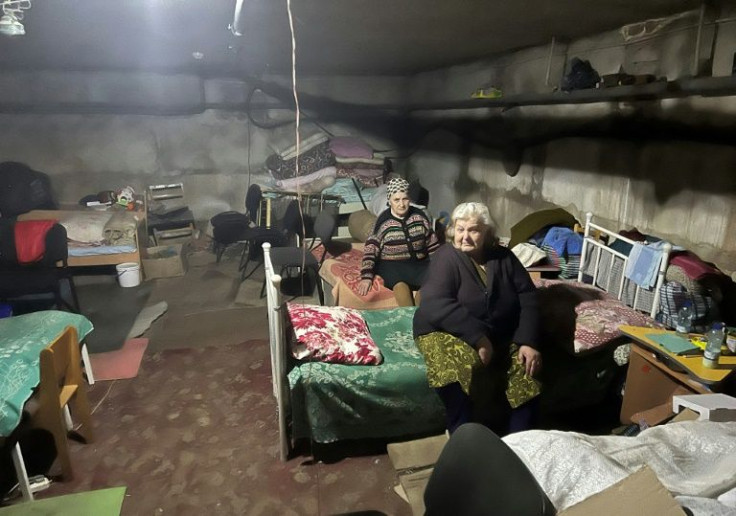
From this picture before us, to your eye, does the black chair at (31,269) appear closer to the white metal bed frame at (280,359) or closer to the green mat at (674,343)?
the white metal bed frame at (280,359)

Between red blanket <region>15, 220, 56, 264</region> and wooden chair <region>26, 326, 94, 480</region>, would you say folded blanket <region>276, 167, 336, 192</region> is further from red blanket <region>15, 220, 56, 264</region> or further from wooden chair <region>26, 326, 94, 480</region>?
wooden chair <region>26, 326, 94, 480</region>

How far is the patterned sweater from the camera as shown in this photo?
3.61 metres

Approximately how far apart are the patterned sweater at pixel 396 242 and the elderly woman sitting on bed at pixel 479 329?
1014 millimetres

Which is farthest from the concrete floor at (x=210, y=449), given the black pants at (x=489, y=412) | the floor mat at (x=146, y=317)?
the black pants at (x=489, y=412)

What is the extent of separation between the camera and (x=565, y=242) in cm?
360

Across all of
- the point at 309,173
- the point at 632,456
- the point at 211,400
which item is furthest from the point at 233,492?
the point at 309,173

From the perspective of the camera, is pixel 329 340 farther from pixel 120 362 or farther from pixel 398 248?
pixel 120 362

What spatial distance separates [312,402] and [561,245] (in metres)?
2.20

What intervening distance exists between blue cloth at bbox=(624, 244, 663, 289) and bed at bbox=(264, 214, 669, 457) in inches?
1.3

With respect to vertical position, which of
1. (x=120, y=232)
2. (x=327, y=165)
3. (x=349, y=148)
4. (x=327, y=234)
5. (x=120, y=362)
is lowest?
(x=120, y=362)

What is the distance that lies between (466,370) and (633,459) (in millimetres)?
804

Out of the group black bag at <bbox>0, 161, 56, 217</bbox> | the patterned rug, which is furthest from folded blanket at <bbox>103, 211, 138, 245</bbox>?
the patterned rug

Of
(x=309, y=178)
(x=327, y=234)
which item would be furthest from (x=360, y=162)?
(x=327, y=234)

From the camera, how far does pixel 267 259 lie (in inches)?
109
